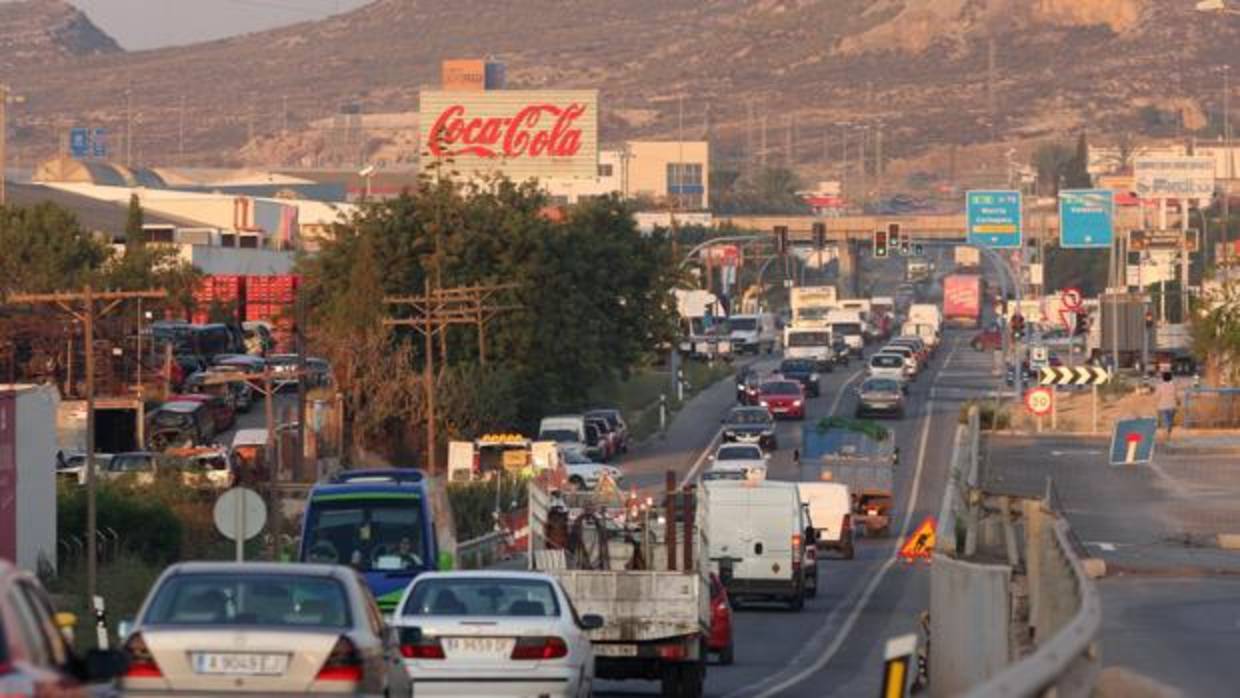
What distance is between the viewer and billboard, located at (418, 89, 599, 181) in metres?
130

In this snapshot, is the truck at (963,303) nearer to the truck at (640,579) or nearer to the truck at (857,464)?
the truck at (857,464)

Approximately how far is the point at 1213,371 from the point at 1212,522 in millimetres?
38032

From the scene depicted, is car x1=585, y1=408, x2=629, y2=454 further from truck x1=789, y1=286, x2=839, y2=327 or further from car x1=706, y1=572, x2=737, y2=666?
truck x1=789, y1=286, x2=839, y2=327

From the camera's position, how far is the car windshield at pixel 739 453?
67812 mm

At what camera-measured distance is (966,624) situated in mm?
22047

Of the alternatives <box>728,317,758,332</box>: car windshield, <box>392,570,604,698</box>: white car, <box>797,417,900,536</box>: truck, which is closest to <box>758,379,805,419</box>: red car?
<box>797,417,900,536</box>: truck

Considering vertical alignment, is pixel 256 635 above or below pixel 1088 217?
below

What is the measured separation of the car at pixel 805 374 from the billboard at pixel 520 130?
3337cm

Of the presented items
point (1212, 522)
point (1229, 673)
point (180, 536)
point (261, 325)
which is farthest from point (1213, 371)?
point (1229, 673)

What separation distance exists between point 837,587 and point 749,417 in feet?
107

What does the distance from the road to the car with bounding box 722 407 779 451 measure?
24.1 inches

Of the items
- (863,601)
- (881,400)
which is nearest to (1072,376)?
(881,400)

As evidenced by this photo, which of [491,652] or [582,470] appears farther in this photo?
[582,470]

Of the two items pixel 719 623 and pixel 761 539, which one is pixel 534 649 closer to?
pixel 719 623
